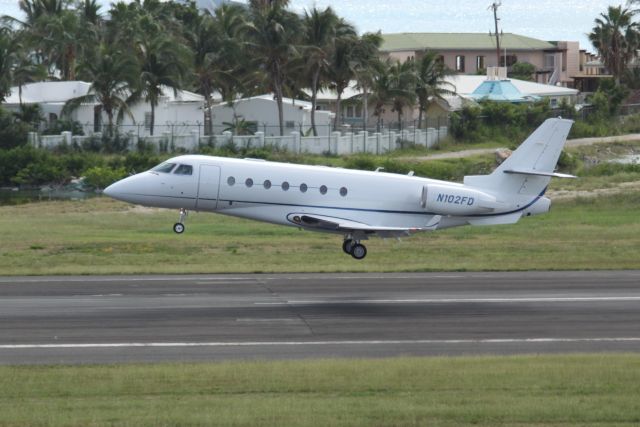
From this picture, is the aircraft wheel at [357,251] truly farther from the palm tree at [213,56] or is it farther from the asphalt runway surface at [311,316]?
the palm tree at [213,56]

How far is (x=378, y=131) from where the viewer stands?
87188mm

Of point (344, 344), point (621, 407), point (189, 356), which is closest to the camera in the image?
point (621, 407)

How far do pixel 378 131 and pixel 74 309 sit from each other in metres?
60.5

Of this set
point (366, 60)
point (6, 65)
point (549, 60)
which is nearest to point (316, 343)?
point (366, 60)

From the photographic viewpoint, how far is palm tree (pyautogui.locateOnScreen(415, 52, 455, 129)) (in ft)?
316

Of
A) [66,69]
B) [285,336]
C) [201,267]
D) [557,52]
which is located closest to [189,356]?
[285,336]

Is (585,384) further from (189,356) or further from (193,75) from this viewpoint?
(193,75)

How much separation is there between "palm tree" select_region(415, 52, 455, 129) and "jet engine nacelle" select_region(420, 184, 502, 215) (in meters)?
63.8

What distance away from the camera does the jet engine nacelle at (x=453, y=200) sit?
106 feet

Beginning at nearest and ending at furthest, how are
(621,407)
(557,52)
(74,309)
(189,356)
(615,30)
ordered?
(621,407) < (189,356) < (74,309) < (615,30) < (557,52)

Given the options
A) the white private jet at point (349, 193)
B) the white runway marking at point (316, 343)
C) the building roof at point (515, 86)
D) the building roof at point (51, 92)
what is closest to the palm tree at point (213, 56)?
the building roof at point (51, 92)

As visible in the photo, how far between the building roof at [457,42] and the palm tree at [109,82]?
73.3m

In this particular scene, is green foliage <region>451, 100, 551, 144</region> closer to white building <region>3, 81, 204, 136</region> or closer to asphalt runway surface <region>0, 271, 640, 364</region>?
white building <region>3, 81, 204, 136</region>

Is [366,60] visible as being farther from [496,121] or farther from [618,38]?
[618,38]
